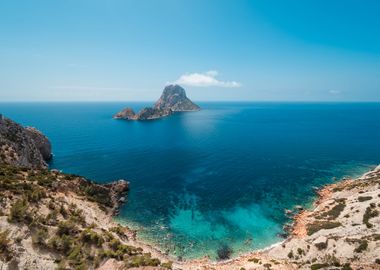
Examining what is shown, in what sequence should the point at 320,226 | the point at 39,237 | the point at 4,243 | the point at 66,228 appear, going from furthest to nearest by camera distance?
1. the point at 320,226
2. the point at 66,228
3. the point at 39,237
4. the point at 4,243

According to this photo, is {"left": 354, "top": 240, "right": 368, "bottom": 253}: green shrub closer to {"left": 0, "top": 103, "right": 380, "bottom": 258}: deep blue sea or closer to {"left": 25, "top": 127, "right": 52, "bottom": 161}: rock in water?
{"left": 0, "top": 103, "right": 380, "bottom": 258}: deep blue sea

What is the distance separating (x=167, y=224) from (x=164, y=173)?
3176cm

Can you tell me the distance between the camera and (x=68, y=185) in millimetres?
55688

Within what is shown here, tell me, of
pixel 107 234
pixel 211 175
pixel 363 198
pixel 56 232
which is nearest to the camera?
pixel 56 232

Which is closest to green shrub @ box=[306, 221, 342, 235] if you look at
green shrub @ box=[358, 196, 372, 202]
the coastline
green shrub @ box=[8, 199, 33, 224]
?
the coastline

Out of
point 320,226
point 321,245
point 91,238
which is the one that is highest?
point 91,238

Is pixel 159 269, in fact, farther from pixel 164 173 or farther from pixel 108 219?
pixel 164 173

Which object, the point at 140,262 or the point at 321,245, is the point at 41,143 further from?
the point at 321,245

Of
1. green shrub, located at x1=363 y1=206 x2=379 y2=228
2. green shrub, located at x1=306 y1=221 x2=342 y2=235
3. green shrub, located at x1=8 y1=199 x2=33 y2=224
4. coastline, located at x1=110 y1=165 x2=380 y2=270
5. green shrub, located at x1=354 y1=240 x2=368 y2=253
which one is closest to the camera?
green shrub, located at x1=8 y1=199 x2=33 y2=224

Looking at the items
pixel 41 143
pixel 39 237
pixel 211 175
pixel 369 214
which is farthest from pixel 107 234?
pixel 41 143

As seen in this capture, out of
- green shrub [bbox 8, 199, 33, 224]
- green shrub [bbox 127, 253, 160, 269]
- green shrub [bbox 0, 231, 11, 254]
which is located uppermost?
green shrub [bbox 8, 199, 33, 224]

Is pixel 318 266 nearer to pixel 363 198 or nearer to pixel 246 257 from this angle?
pixel 246 257

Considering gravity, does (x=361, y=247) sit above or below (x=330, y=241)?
above

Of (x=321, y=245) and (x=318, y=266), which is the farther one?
(x=321, y=245)
